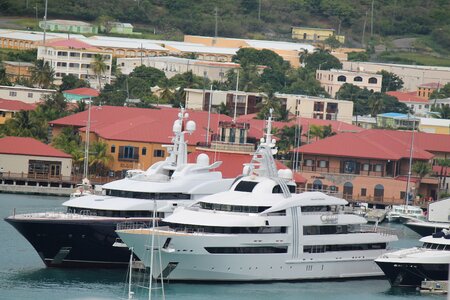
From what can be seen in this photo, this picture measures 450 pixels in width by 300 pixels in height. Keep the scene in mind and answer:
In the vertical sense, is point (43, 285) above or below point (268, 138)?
below

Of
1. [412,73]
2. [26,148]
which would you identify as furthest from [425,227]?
[412,73]

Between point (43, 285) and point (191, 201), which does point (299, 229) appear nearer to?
point (191, 201)

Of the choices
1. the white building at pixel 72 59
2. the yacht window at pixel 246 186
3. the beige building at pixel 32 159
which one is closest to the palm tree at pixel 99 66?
the white building at pixel 72 59

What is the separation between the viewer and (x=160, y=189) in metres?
81.4

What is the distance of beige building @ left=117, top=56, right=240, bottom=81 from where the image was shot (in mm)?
163750

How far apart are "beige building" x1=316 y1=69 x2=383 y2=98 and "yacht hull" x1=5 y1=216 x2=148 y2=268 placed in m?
86.2

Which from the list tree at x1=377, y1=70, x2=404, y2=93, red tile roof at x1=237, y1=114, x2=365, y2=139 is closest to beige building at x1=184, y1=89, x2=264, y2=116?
red tile roof at x1=237, y1=114, x2=365, y2=139

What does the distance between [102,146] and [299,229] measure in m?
36.3

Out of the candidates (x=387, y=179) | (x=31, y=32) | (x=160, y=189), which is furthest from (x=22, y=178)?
(x=31, y=32)

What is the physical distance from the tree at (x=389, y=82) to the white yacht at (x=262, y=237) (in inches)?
3538

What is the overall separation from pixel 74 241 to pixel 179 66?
85.7 m

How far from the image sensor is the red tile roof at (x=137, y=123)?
115 m

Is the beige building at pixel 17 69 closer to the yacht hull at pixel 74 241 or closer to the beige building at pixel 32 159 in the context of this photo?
the beige building at pixel 32 159

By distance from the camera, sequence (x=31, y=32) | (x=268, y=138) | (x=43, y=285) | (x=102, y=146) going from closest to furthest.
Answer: (x=43, y=285)
(x=268, y=138)
(x=102, y=146)
(x=31, y=32)
